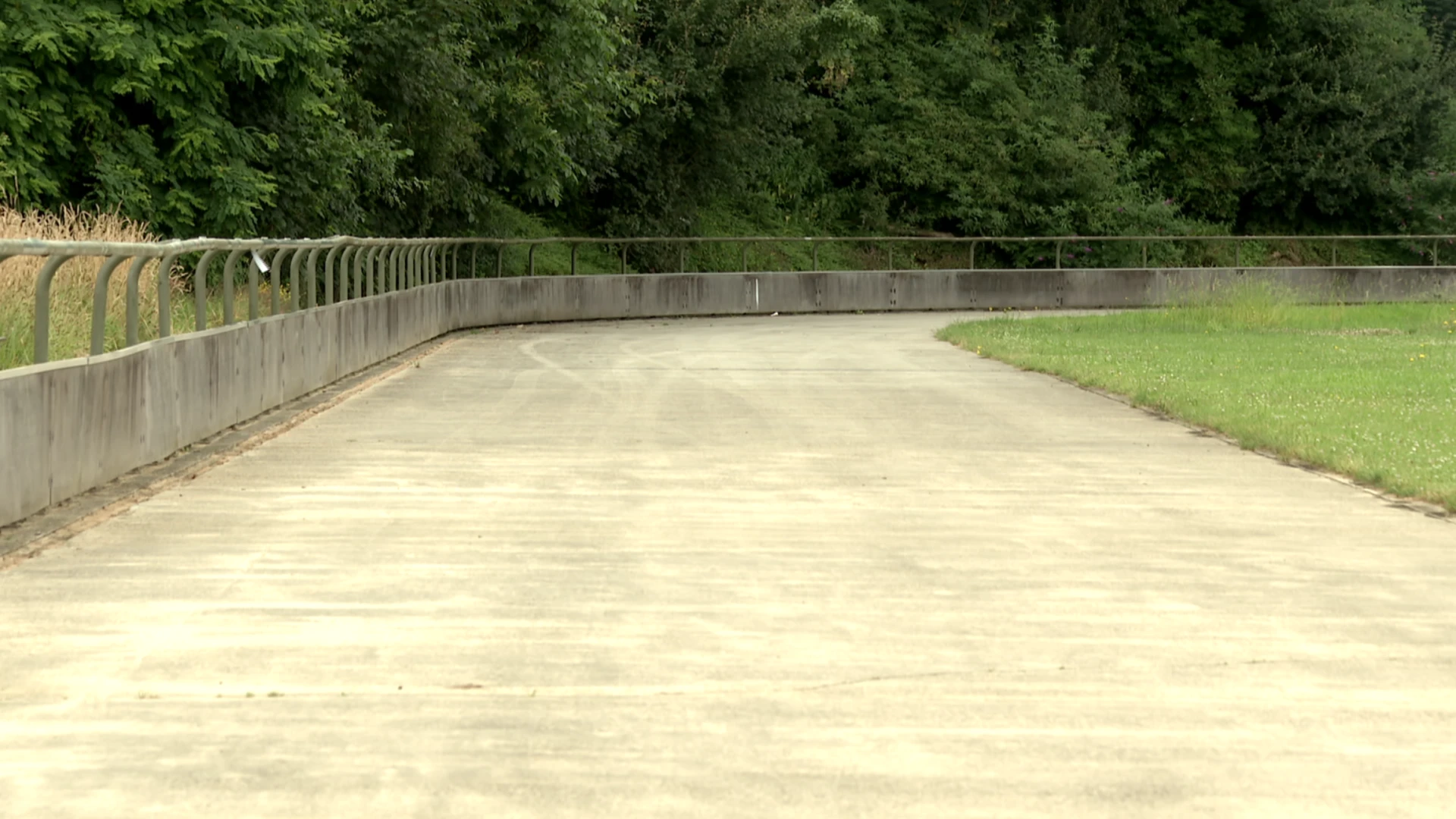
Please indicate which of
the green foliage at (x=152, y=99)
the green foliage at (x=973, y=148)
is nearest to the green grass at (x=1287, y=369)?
the green foliage at (x=152, y=99)

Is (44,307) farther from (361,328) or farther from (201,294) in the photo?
(361,328)

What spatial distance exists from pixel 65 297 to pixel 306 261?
223 inches

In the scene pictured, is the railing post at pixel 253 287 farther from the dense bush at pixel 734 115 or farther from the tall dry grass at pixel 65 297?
the dense bush at pixel 734 115

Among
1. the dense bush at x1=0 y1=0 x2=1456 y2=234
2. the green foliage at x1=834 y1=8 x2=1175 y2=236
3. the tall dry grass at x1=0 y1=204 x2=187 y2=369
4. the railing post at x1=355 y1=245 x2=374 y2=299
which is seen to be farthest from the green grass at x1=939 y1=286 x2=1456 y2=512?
the green foliage at x1=834 y1=8 x2=1175 y2=236

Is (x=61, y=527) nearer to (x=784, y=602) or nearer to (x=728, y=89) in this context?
(x=784, y=602)

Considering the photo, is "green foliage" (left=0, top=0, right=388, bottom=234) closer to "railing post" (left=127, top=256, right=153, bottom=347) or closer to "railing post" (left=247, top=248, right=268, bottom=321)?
"railing post" (left=247, top=248, right=268, bottom=321)

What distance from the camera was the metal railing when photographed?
521 inches

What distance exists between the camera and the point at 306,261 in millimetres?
23875

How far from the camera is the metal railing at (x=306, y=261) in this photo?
1323cm

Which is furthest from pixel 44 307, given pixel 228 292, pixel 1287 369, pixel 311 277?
pixel 1287 369

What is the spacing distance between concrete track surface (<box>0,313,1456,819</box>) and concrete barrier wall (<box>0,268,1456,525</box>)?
711mm

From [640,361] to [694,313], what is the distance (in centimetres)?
1759

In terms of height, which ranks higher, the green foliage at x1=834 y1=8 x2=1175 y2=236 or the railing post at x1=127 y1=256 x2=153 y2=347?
the green foliage at x1=834 y1=8 x2=1175 y2=236

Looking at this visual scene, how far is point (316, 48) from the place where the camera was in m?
27.9
